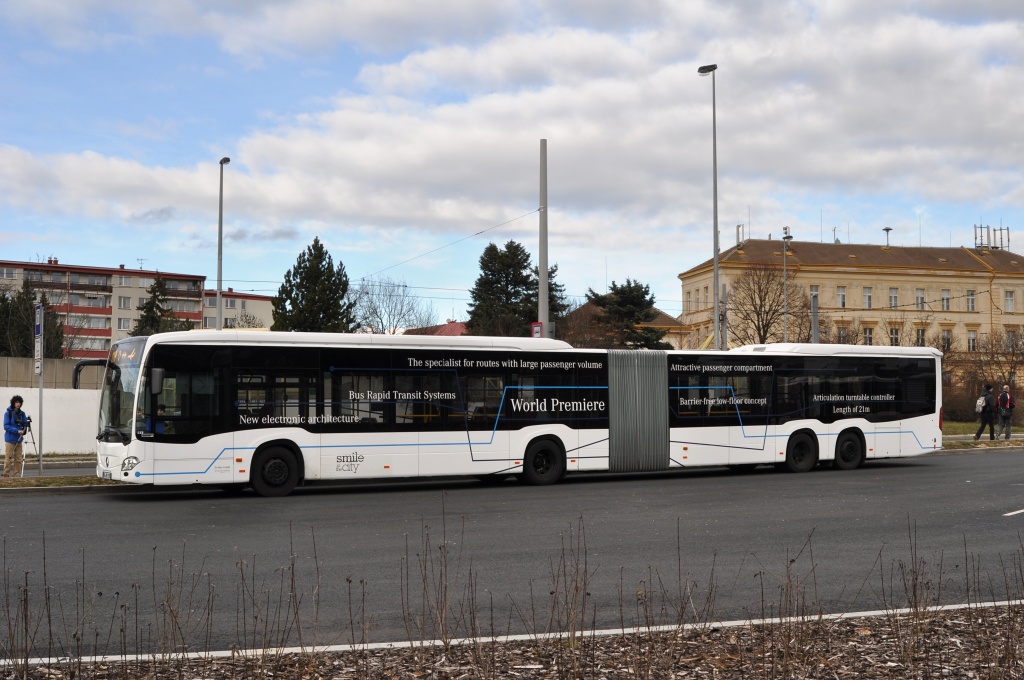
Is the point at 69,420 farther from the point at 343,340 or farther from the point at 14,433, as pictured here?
the point at 343,340

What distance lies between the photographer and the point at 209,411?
59.4 feet

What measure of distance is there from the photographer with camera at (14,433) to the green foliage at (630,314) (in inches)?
1769

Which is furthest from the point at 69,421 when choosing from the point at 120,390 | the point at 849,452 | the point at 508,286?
Answer: the point at 508,286

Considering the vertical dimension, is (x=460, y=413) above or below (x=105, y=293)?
below

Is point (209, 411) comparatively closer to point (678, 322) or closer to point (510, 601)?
point (510, 601)

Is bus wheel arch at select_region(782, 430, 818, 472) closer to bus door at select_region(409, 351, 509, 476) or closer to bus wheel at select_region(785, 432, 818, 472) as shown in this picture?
bus wheel at select_region(785, 432, 818, 472)

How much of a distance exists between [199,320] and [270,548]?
13529 centimetres

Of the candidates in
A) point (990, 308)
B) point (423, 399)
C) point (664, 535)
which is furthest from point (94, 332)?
point (664, 535)

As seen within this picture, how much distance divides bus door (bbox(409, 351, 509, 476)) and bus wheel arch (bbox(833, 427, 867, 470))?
8.52 m

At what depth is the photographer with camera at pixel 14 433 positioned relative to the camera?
71.7 ft

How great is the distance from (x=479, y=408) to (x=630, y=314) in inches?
1830

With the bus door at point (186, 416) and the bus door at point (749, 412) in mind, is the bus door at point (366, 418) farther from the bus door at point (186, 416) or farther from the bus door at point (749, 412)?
the bus door at point (749, 412)

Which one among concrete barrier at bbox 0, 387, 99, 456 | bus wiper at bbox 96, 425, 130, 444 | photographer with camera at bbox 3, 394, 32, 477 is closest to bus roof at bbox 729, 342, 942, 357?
bus wiper at bbox 96, 425, 130, 444

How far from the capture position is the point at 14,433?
861 inches
